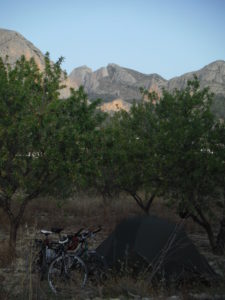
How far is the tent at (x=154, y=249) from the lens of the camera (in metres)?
9.75

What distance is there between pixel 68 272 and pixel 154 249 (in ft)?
8.38

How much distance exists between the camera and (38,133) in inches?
475

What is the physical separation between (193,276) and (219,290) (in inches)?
42.4

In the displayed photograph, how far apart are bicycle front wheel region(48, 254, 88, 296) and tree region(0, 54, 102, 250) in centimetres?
344

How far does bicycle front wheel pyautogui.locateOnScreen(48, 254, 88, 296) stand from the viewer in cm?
870

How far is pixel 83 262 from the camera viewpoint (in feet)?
29.1

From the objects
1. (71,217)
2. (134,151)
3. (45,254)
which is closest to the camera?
(45,254)

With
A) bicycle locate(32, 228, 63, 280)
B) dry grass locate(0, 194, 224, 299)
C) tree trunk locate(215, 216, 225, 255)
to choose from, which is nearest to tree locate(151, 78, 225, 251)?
tree trunk locate(215, 216, 225, 255)

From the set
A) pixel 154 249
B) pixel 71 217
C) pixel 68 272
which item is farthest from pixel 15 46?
pixel 68 272

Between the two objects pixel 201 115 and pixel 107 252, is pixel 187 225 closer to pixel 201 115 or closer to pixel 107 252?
pixel 201 115

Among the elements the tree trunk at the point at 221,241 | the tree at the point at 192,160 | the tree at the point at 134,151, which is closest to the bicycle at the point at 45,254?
the tree at the point at 134,151

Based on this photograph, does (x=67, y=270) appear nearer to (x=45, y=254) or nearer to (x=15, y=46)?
(x=45, y=254)

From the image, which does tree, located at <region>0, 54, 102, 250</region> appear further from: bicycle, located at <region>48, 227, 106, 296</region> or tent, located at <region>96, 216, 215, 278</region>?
bicycle, located at <region>48, 227, 106, 296</region>

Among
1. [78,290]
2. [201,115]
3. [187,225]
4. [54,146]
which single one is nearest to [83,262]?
[78,290]
